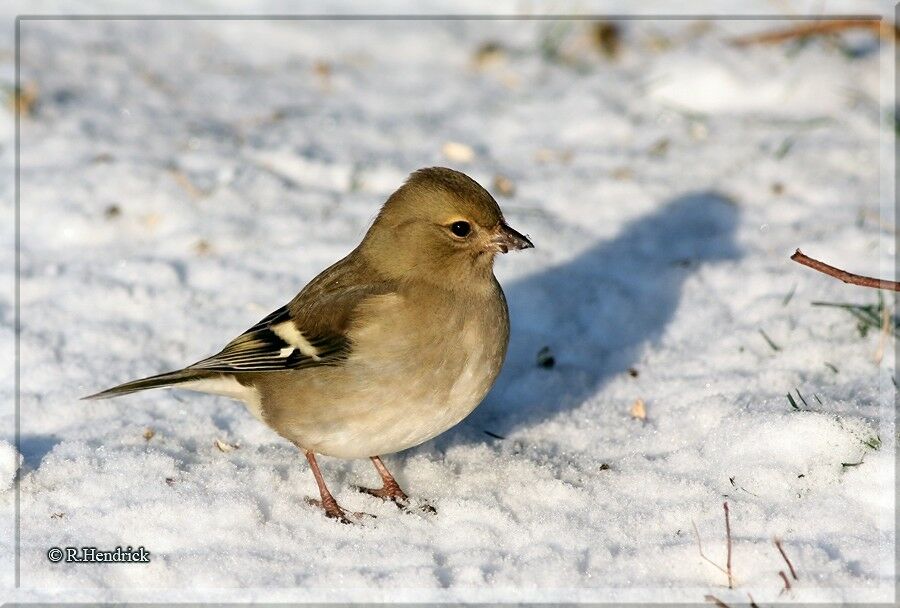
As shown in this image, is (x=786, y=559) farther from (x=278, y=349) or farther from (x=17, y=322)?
(x=17, y=322)

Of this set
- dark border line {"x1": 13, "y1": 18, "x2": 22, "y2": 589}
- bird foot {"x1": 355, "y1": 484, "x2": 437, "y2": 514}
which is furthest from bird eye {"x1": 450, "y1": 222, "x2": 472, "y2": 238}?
dark border line {"x1": 13, "y1": 18, "x2": 22, "y2": 589}

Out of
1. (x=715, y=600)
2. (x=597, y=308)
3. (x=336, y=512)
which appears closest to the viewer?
(x=715, y=600)

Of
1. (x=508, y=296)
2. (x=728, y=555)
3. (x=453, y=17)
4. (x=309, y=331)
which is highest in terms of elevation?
(x=453, y=17)

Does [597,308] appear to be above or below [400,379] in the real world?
above

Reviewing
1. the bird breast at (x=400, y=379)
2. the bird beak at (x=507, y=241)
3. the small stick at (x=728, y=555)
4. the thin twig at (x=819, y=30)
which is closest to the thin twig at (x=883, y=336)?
the small stick at (x=728, y=555)

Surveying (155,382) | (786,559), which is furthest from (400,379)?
(786,559)

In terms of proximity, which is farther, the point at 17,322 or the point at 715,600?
the point at 17,322
